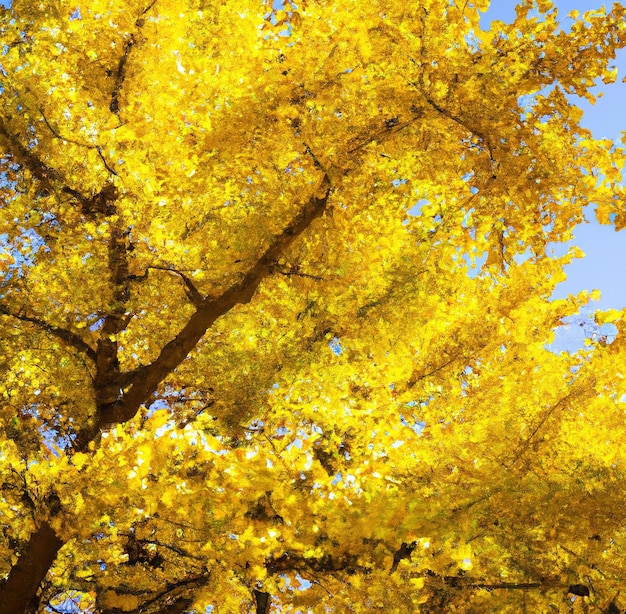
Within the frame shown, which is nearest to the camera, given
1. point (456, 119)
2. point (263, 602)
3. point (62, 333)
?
point (456, 119)

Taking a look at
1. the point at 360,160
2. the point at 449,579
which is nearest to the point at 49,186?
the point at 360,160

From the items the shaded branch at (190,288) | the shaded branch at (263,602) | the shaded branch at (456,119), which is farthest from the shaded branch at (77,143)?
the shaded branch at (263,602)

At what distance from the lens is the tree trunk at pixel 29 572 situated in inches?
155

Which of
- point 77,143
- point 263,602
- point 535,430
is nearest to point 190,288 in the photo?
point 77,143

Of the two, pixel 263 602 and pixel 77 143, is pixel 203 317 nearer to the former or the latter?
pixel 77 143

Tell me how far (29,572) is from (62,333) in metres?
1.64

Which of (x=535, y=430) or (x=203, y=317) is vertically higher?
(x=535, y=430)

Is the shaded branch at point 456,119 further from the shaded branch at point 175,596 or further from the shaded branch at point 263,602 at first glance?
the shaded branch at point 263,602

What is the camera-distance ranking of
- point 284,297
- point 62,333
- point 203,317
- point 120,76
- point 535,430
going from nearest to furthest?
point 203,317 → point 62,333 → point 535,430 → point 284,297 → point 120,76

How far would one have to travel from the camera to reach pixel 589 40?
11.8 ft

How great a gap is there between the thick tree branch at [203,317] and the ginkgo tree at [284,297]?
20mm

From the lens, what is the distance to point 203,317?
423cm

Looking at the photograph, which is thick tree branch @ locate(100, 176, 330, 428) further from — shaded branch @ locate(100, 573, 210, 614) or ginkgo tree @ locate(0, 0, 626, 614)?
shaded branch @ locate(100, 573, 210, 614)

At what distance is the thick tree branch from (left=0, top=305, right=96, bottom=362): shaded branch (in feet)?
1.58
